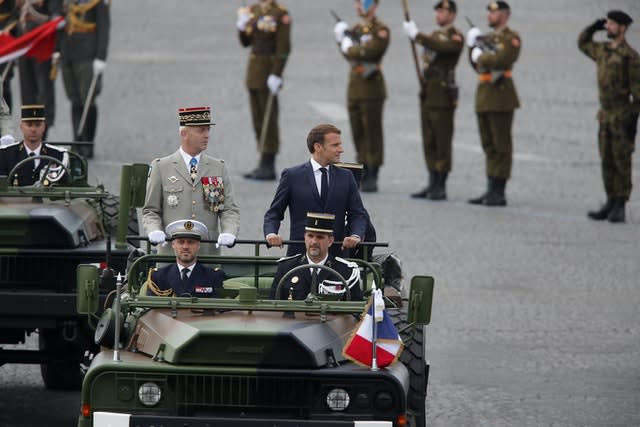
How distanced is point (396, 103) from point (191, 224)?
1776 cm

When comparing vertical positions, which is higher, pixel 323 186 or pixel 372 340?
pixel 323 186

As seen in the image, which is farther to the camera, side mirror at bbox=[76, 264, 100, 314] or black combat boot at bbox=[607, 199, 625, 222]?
black combat boot at bbox=[607, 199, 625, 222]

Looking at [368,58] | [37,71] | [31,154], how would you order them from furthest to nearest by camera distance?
[37,71] < [368,58] < [31,154]

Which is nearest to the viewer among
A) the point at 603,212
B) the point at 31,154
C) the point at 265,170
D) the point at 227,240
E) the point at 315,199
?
the point at 227,240

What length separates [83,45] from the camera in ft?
73.9

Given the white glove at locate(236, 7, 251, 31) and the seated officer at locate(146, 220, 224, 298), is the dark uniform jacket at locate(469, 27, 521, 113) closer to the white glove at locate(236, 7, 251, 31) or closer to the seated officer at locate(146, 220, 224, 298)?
the white glove at locate(236, 7, 251, 31)

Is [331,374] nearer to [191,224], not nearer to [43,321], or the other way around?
[191,224]

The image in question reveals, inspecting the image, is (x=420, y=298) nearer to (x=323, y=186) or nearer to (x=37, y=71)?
(x=323, y=186)

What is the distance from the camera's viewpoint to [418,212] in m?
20.0

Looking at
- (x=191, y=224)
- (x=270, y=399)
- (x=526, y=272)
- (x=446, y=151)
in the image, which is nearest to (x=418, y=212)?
(x=446, y=151)

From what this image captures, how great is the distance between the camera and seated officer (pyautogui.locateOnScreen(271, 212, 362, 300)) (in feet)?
32.2

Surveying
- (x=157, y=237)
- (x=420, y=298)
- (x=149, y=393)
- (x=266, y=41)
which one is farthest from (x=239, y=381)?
(x=266, y=41)

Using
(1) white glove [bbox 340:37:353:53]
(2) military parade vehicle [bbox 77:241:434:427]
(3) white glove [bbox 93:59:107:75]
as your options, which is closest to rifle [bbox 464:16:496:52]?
(1) white glove [bbox 340:37:353:53]

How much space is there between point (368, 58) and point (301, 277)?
485 inches
